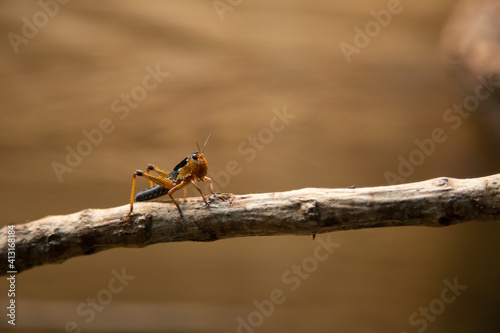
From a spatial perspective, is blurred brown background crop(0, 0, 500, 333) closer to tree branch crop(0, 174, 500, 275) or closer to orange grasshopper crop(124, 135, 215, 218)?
orange grasshopper crop(124, 135, 215, 218)

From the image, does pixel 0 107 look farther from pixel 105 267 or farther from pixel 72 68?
pixel 105 267

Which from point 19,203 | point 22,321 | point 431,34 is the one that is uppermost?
point 431,34

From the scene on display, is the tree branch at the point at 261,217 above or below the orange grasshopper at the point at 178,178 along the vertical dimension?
below

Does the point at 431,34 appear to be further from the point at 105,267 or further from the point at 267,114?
the point at 105,267

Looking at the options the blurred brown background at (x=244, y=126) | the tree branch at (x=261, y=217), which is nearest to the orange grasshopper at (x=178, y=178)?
the tree branch at (x=261, y=217)

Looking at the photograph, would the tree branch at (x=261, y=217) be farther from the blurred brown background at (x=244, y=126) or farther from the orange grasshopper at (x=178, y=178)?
the blurred brown background at (x=244, y=126)

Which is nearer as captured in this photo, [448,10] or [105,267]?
[448,10]

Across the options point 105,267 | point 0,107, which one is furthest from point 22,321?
point 0,107

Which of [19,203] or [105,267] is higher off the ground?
[19,203]
